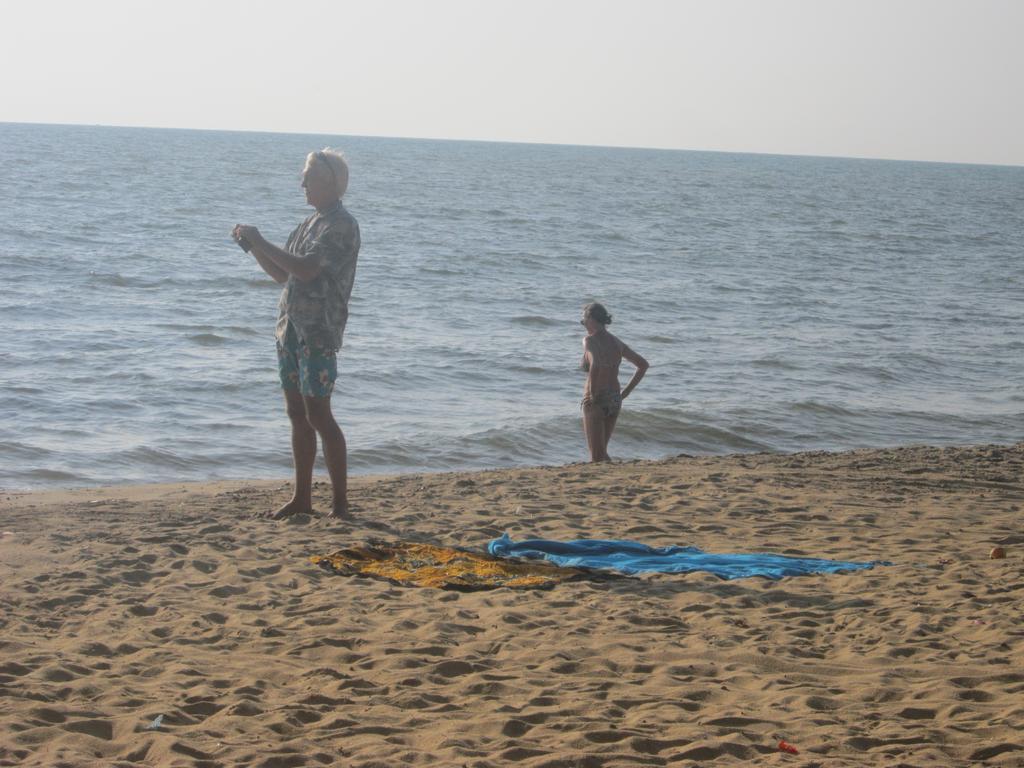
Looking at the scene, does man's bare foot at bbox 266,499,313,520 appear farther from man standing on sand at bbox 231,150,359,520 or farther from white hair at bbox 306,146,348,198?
white hair at bbox 306,146,348,198

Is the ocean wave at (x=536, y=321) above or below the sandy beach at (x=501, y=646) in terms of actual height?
above

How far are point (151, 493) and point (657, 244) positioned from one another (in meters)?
26.3

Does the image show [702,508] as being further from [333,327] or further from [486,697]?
[486,697]

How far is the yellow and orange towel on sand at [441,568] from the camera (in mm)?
5227

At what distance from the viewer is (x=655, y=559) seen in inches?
223

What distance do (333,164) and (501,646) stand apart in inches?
103

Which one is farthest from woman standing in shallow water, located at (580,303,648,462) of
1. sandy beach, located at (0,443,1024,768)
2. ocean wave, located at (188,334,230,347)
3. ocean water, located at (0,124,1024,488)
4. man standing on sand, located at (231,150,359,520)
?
ocean wave, located at (188,334,230,347)

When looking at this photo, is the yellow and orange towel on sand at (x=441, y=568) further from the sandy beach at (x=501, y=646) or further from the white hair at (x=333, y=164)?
the white hair at (x=333, y=164)

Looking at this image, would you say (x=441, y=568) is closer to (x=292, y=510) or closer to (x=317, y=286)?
(x=292, y=510)

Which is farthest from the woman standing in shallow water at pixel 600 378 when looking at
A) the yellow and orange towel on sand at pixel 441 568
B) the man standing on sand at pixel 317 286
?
the yellow and orange towel on sand at pixel 441 568

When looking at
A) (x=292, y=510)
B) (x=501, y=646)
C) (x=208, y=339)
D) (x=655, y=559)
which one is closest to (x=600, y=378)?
(x=292, y=510)

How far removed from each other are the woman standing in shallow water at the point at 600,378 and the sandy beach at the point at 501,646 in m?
2.12

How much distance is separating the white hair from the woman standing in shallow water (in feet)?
11.3

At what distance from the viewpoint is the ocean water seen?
10984mm
